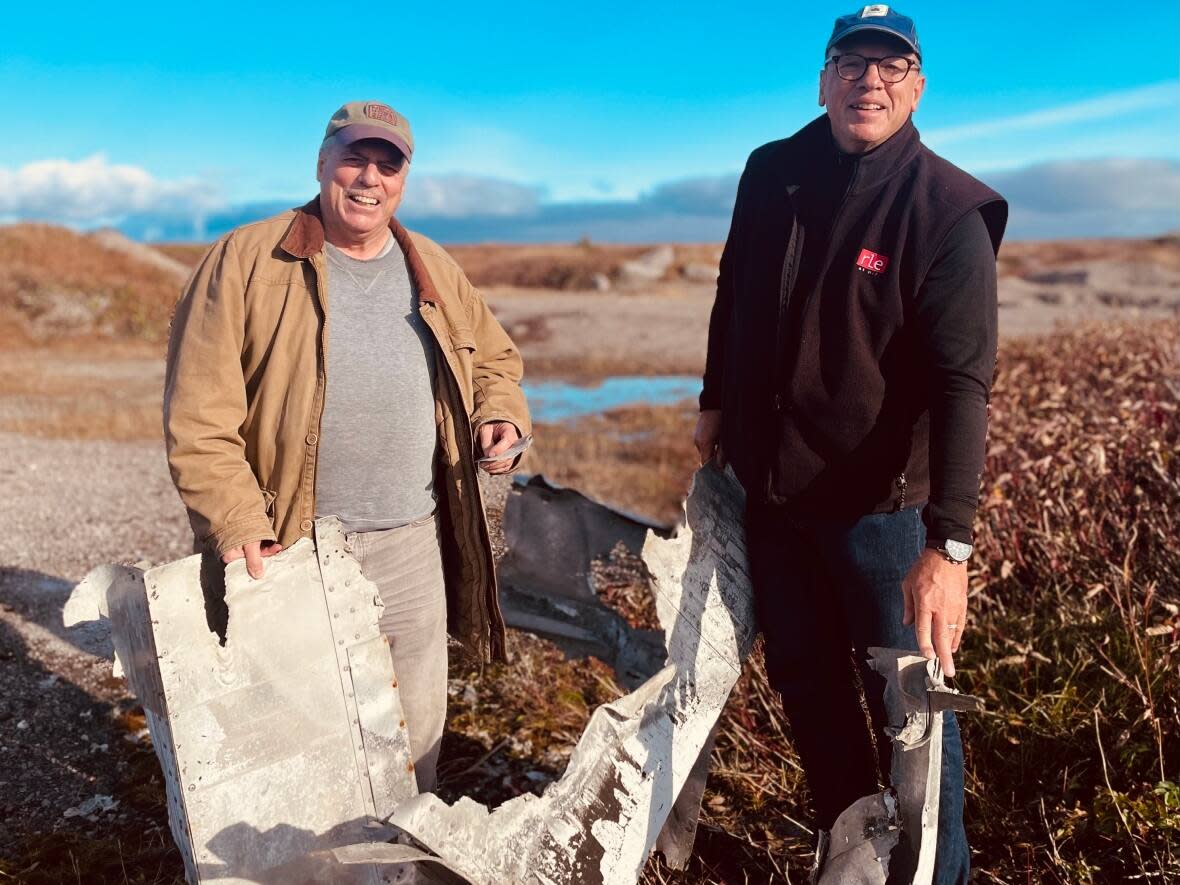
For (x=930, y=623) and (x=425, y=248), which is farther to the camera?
(x=425, y=248)

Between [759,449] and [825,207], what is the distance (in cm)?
64

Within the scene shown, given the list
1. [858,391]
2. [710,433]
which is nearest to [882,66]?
[858,391]

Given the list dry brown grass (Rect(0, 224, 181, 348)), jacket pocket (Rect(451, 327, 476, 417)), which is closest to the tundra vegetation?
jacket pocket (Rect(451, 327, 476, 417))

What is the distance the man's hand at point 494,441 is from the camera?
Result: 8.93ft

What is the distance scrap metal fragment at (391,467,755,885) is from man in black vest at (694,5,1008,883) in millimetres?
104

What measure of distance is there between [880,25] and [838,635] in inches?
60.8

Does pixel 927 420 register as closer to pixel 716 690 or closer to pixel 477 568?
pixel 716 690

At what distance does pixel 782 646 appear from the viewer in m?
2.47

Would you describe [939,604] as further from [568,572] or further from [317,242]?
[568,572]

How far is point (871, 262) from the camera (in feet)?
7.07

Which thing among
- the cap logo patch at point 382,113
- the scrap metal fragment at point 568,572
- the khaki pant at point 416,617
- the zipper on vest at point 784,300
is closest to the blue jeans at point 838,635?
the zipper on vest at point 784,300

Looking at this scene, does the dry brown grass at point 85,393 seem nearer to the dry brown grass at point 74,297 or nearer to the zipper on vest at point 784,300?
the dry brown grass at point 74,297

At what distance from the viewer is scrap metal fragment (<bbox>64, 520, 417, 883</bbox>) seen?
2143 mm

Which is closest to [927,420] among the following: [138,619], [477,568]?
[477,568]
